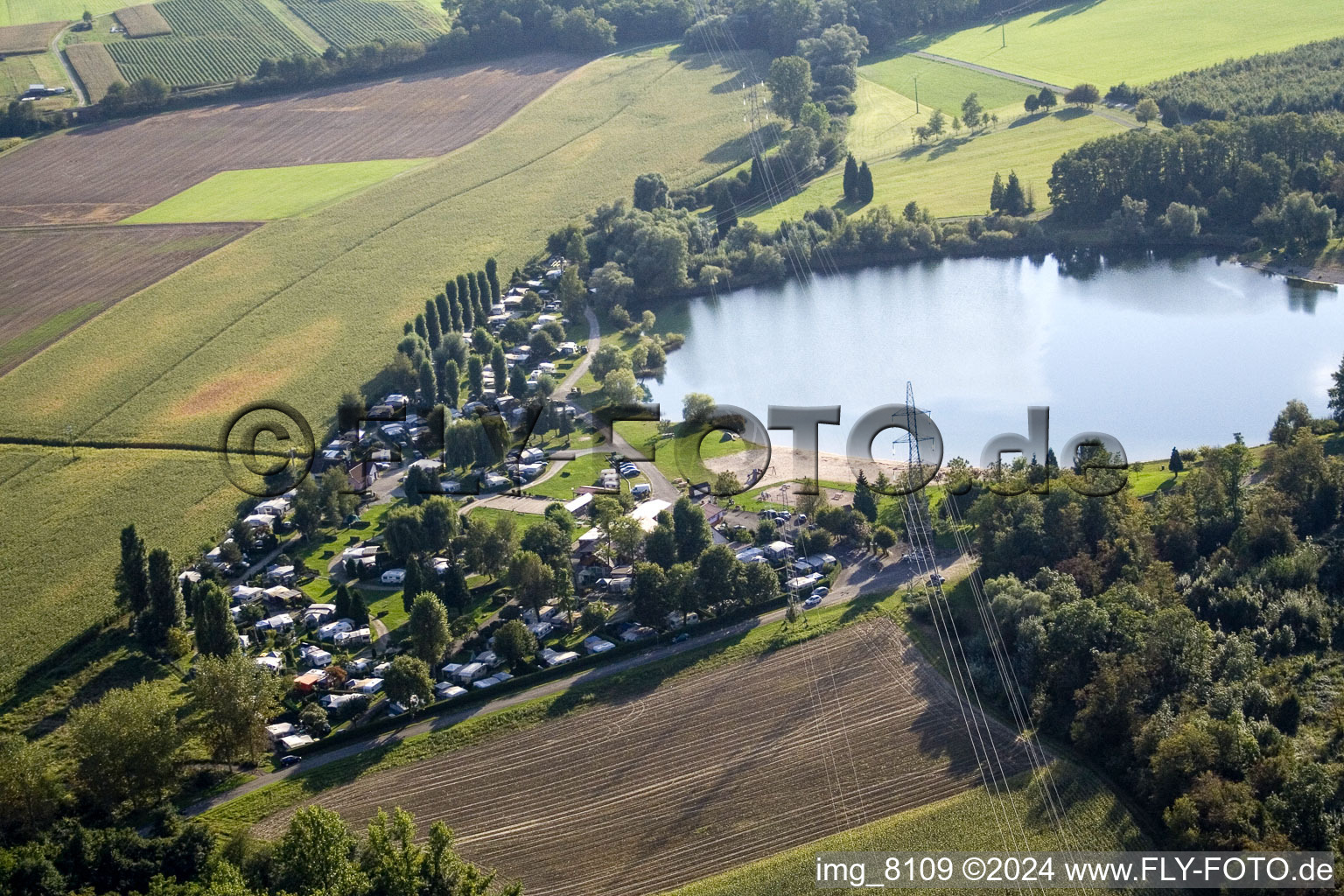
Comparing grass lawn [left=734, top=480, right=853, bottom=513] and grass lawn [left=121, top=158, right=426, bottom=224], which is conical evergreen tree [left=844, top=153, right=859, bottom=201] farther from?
grass lawn [left=734, top=480, right=853, bottom=513]

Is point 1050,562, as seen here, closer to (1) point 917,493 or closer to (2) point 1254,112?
(1) point 917,493

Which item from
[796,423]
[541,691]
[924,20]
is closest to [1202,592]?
[796,423]

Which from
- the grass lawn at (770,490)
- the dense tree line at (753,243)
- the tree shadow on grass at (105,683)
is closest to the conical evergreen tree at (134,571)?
the tree shadow on grass at (105,683)

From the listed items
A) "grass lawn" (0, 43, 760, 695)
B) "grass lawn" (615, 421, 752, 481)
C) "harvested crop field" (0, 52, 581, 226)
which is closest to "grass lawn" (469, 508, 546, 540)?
"grass lawn" (615, 421, 752, 481)

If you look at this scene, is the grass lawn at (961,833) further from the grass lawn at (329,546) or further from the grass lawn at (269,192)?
the grass lawn at (269,192)

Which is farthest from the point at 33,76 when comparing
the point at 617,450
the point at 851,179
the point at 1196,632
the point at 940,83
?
the point at 1196,632
